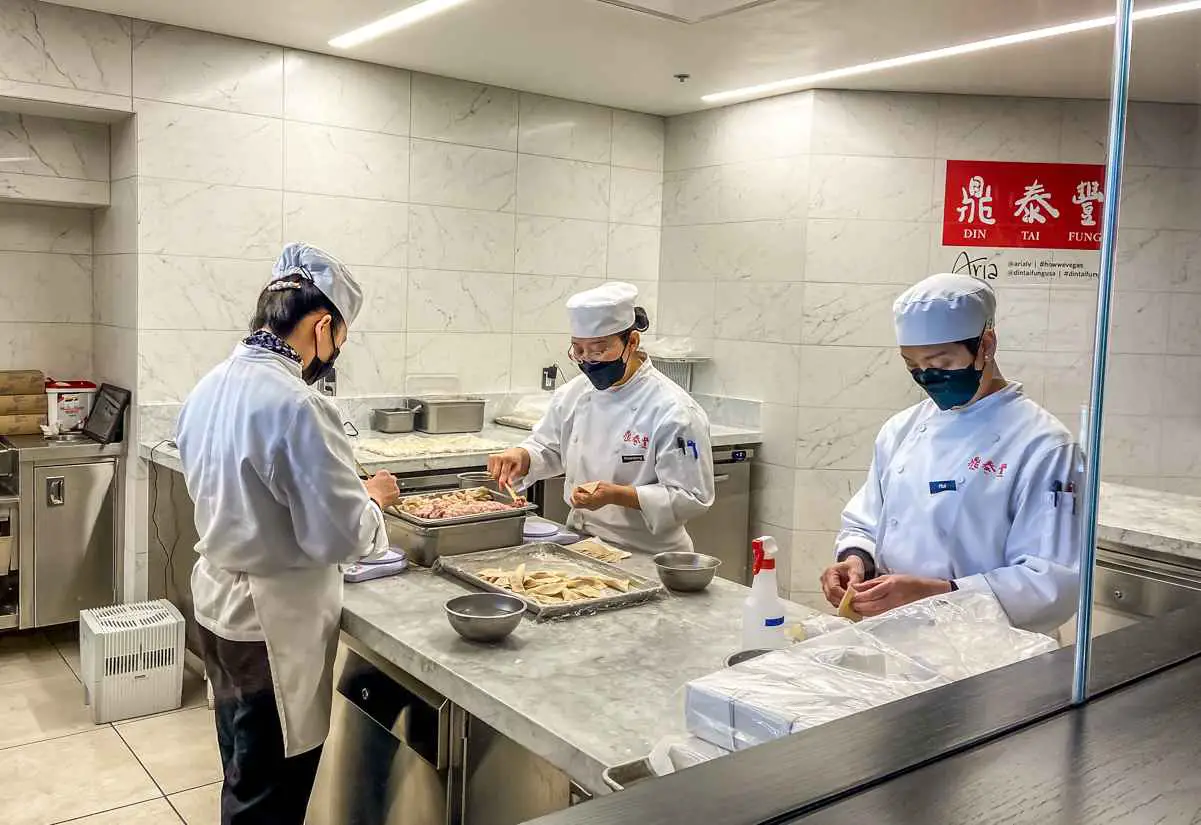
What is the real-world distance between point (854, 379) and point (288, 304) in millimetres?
3423

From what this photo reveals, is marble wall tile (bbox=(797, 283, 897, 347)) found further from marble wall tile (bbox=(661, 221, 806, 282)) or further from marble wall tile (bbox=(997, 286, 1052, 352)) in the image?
marble wall tile (bbox=(997, 286, 1052, 352))

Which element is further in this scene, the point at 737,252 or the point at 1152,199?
the point at 737,252

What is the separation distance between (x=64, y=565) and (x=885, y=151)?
4.33 metres

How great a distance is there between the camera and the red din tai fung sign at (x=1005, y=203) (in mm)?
4820

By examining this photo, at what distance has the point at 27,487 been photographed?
421 cm

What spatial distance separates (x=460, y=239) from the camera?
16.9 ft

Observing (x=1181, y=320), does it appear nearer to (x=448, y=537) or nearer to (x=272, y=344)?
(x=272, y=344)

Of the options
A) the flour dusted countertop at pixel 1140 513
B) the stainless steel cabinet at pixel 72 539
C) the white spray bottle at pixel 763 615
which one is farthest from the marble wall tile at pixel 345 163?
the flour dusted countertop at pixel 1140 513

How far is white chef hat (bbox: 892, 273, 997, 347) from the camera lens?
207 centimetres

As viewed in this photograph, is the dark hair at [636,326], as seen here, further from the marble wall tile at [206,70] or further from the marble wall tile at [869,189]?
the marble wall tile at [206,70]

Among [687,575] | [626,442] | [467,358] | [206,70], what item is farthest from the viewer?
[467,358]

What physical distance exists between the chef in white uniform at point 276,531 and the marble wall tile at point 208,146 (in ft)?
7.38

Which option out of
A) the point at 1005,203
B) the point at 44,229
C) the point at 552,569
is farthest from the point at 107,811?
the point at 1005,203

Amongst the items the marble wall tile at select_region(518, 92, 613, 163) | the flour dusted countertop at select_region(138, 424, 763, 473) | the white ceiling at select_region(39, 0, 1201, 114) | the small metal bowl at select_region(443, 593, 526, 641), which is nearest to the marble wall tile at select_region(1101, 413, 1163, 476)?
the small metal bowl at select_region(443, 593, 526, 641)
